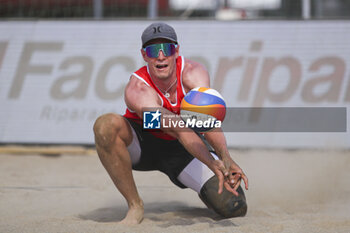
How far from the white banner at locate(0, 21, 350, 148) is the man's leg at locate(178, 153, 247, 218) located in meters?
3.02

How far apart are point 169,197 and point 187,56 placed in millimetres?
2891

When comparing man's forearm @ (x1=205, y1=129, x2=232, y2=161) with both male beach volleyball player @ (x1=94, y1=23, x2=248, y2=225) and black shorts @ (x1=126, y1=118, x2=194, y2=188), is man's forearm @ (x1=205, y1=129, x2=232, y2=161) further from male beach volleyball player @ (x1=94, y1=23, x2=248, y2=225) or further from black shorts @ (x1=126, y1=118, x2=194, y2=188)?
black shorts @ (x1=126, y1=118, x2=194, y2=188)

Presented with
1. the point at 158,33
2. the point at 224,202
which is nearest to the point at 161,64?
the point at 158,33

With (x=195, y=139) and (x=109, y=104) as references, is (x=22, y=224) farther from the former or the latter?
(x=109, y=104)

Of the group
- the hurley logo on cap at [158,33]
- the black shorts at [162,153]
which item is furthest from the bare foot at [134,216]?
the hurley logo on cap at [158,33]

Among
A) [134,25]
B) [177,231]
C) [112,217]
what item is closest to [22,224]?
[112,217]

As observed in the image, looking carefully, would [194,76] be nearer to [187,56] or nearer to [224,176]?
[224,176]

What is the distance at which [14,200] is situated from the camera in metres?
4.41

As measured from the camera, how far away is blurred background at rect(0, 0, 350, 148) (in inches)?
273

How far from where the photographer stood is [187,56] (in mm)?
7164

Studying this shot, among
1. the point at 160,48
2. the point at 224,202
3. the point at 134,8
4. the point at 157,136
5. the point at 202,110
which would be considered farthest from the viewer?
the point at 134,8

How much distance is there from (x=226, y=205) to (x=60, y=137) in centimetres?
385

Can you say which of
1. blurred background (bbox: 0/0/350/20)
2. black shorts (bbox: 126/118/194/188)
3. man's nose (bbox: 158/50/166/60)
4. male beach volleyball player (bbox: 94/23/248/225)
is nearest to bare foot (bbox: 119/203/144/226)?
male beach volleyball player (bbox: 94/23/248/225)

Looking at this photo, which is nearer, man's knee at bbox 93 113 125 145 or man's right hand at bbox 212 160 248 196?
man's right hand at bbox 212 160 248 196
